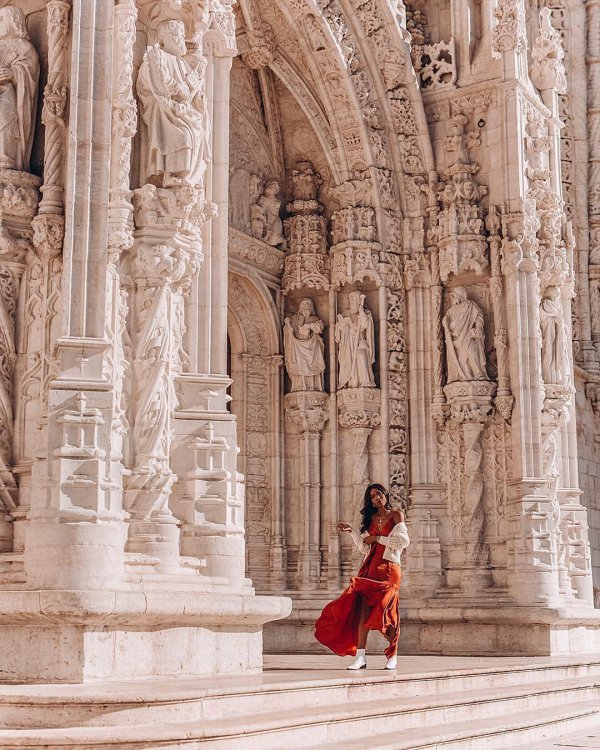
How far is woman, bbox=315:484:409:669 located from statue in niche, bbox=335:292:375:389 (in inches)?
190

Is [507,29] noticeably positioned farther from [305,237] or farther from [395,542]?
[395,542]

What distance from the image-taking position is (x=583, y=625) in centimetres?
1448

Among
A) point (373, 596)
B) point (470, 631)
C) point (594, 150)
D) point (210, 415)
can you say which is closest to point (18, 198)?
point (210, 415)

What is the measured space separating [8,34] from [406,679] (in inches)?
227

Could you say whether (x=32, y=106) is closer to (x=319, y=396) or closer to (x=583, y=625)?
(x=319, y=396)

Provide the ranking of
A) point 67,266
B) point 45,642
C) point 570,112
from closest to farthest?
point 45,642 < point 67,266 < point 570,112

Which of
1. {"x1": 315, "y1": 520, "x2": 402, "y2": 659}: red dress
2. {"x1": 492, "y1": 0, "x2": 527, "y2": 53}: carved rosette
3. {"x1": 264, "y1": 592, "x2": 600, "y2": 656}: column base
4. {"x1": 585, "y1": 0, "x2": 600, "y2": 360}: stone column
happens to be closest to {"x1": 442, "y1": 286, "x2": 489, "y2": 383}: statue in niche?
{"x1": 264, "y1": 592, "x2": 600, "y2": 656}: column base

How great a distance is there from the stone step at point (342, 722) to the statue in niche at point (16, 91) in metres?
4.53

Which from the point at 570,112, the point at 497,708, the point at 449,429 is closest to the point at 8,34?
the point at 497,708

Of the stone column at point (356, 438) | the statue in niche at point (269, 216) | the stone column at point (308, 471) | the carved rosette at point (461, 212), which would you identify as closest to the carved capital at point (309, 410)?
the stone column at point (308, 471)

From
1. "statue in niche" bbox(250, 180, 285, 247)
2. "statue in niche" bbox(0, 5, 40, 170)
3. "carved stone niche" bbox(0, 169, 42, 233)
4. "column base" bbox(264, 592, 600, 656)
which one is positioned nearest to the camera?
"carved stone niche" bbox(0, 169, 42, 233)

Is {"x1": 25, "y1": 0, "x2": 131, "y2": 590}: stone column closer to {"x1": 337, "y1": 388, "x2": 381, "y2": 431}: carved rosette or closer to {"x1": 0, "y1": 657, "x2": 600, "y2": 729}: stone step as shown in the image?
{"x1": 0, "y1": 657, "x2": 600, "y2": 729}: stone step

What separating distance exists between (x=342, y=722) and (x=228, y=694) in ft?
2.68

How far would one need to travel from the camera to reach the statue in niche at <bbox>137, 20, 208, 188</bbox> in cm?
935
